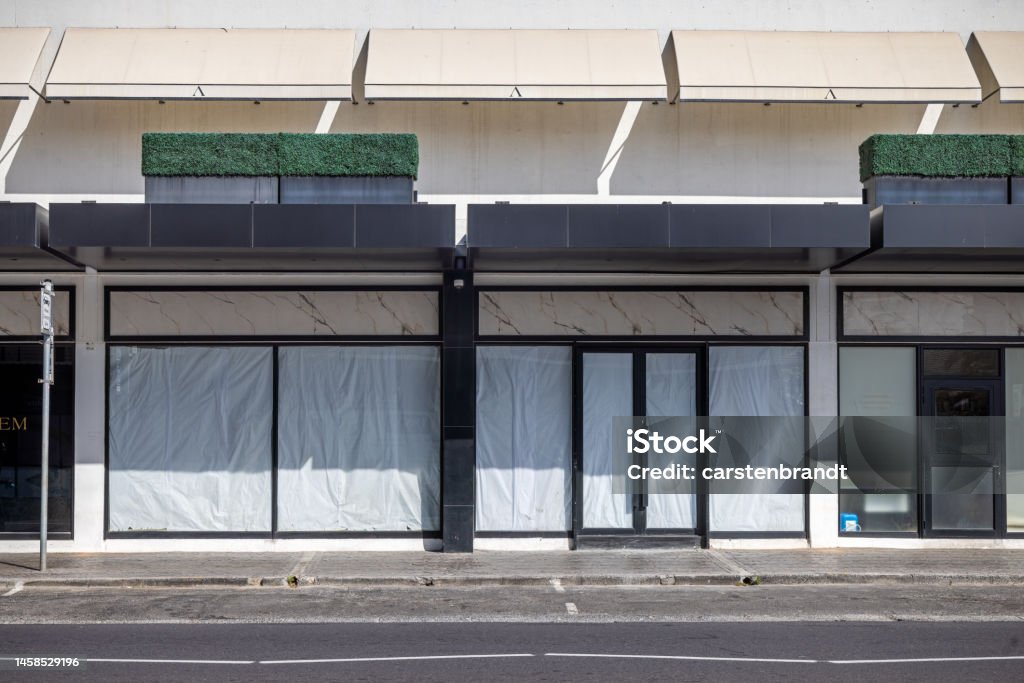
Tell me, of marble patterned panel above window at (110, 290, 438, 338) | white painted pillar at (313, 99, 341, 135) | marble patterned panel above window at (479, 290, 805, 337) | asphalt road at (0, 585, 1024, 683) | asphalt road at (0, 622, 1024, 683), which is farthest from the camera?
white painted pillar at (313, 99, 341, 135)

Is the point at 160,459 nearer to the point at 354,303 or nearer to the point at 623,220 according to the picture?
the point at 354,303

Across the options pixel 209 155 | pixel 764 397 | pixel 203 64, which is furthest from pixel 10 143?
pixel 764 397

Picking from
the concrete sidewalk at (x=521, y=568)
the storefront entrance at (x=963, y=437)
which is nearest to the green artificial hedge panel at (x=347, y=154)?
the concrete sidewalk at (x=521, y=568)

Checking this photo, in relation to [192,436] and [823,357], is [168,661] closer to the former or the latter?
[192,436]

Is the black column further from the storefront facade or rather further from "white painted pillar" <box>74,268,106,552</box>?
"white painted pillar" <box>74,268,106,552</box>

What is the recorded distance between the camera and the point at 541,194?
14273mm

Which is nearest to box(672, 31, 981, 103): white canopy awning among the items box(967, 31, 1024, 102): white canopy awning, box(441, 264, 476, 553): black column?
box(967, 31, 1024, 102): white canopy awning

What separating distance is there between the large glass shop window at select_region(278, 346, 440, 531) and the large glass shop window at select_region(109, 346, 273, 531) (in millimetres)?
374

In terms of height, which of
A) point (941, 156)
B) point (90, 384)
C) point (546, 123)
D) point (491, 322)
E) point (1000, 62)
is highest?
point (1000, 62)

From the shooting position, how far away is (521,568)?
12.3 meters

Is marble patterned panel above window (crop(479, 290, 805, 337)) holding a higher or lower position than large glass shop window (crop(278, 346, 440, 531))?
higher

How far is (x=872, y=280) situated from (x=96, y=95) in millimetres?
11239

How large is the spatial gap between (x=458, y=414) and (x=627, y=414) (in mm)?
2451

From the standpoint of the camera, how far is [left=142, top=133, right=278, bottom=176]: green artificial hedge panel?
1262 centimetres
